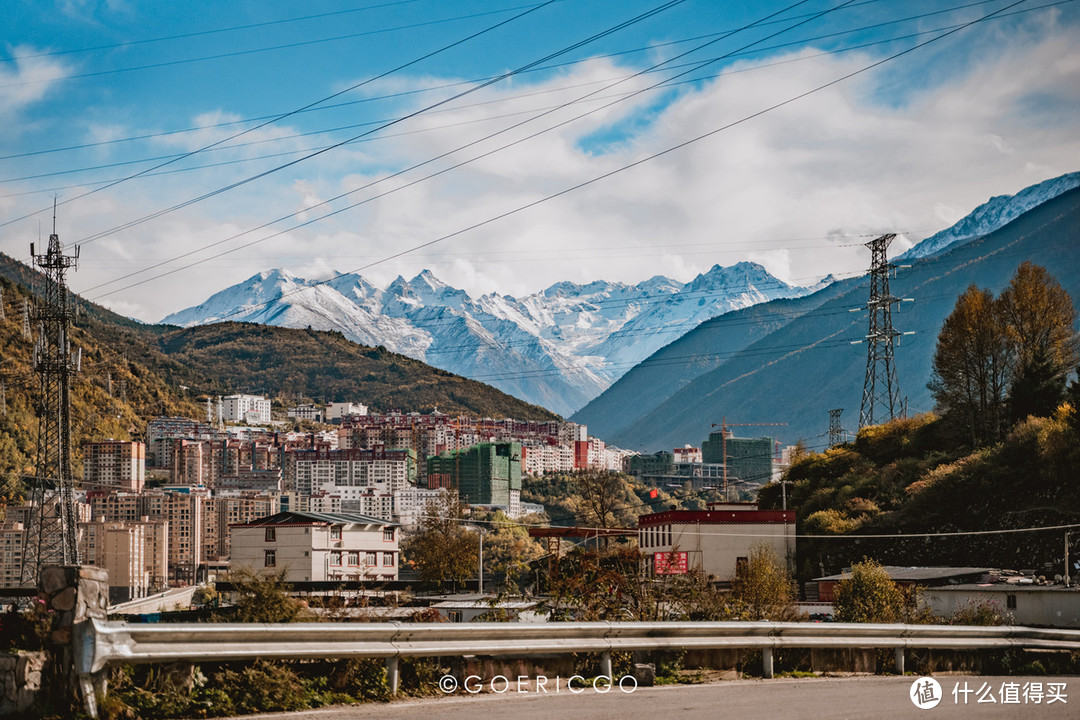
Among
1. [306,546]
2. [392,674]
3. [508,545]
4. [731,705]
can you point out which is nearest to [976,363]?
[306,546]

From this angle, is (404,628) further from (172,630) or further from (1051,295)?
(1051,295)

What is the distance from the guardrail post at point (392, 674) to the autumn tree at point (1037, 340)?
61864 mm

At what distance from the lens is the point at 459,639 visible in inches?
388

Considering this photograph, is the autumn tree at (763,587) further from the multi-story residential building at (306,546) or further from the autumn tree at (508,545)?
the autumn tree at (508,545)

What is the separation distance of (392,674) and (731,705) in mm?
3077

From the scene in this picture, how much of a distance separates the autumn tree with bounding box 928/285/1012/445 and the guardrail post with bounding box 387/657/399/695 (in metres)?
65.1

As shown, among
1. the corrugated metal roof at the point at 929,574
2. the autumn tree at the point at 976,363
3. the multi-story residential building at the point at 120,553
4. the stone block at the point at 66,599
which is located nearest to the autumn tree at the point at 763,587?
the corrugated metal roof at the point at 929,574

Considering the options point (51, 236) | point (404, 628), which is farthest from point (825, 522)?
point (404, 628)

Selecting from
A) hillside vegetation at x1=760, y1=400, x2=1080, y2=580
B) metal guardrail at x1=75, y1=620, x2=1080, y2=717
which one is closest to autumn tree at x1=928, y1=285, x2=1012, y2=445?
hillside vegetation at x1=760, y1=400, x2=1080, y2=580

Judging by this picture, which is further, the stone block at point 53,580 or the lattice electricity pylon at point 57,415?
the lattice electricity pylon at point 57,415

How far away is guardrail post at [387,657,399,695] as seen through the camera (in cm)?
966

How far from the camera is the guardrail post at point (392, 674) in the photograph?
380 inches

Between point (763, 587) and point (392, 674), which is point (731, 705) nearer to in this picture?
point (392, 674)

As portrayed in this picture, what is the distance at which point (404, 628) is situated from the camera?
956 cm
